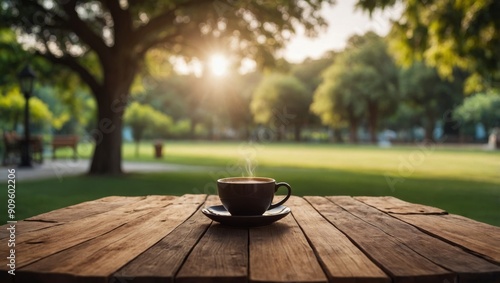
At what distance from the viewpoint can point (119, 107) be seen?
1526 centimetres

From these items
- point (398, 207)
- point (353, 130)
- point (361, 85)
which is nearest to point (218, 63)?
point (398, 207)

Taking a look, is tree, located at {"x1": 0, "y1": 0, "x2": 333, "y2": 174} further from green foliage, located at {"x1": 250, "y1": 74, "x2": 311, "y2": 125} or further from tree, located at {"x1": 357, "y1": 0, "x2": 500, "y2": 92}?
green foliage, located at {"x1": 250, "y1": 74, "x2": 311, "y2": 125}

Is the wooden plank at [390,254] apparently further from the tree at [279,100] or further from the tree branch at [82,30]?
the tree at [279,100]

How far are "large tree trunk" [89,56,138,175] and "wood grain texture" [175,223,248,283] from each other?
1368 cm

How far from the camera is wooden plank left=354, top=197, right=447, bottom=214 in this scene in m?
2.39

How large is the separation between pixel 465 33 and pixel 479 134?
6206 cm

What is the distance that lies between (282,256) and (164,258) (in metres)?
0.36

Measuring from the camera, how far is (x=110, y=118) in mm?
15086

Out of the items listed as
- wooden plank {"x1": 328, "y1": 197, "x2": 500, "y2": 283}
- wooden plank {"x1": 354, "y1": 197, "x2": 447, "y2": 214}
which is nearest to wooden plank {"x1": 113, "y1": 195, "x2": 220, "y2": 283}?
wooden plank {"x1": 328, "y1": 197, "x2": 500, "y2": 283}

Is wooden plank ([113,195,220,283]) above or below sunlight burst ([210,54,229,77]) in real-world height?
below

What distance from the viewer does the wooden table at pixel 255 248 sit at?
1246mm

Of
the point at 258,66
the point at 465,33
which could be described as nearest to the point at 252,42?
the point at 258,66

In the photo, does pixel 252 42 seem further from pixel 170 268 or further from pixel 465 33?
pixel 170 268

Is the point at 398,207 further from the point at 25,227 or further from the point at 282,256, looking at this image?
the point at 25,227
